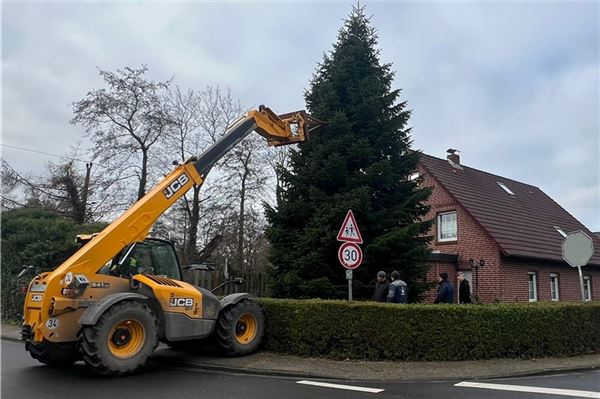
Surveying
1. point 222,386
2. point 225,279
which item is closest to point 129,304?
point 222,386

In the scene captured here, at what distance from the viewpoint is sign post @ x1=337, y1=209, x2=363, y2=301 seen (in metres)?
9.36

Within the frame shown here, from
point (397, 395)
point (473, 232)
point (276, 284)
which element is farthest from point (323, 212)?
point (473, 232)

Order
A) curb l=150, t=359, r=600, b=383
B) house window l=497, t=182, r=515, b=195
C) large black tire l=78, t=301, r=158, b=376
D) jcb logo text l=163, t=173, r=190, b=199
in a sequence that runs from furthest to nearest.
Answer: house window l=497, t=182, r=515, b=195, jcb logo text l=163, t=173, r=190, b=199, curb l=150, t=359, r=600, b=383, large black tire l=78, t=301, r=158, b=376

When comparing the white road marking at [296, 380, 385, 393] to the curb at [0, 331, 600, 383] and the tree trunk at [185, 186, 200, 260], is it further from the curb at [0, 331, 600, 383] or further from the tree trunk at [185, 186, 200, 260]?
the tree trunk at [185, 186, 200, 260]

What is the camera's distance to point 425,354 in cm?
897

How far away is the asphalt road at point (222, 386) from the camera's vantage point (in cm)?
655

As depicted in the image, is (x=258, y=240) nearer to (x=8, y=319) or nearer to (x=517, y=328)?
(x=8, y=319)

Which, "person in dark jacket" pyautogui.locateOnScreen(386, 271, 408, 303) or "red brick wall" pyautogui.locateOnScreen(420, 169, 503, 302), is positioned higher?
"red brick wall" pyautogui.locateOnScreen(420, 169, 503, 302)

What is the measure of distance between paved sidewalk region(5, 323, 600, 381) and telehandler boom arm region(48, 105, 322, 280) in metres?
2.46

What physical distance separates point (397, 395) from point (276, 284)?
5.81m

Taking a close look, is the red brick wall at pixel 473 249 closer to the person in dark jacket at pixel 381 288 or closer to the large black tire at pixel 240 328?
the person in dark jacket at pixel 381 288

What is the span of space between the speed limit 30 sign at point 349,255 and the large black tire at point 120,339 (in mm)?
3555

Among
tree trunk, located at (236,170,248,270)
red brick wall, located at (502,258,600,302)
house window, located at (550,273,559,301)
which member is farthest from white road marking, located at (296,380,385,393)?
house window, located at (550,273,559,301)

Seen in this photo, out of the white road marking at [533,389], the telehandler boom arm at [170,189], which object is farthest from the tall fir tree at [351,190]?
the white road marking at [533,389]
